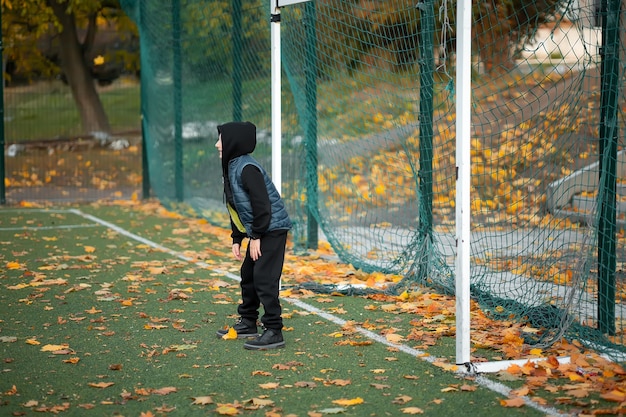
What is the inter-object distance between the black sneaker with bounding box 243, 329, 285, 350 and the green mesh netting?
5.58ft

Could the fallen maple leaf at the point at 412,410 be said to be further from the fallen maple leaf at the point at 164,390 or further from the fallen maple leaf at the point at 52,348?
Answer: the fallen maple leaf at the point at 52,348

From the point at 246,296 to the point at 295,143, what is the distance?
4.28 metres

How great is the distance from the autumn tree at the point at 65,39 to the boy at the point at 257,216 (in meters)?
14.1

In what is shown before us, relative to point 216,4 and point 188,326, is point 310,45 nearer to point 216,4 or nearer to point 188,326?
point 216,4

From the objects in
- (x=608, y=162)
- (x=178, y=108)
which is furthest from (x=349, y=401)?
(x=178, y=108)

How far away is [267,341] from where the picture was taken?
19.1ft

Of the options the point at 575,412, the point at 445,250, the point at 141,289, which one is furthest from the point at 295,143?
the point at 575,412

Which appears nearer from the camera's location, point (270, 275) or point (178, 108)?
point (270, 275)

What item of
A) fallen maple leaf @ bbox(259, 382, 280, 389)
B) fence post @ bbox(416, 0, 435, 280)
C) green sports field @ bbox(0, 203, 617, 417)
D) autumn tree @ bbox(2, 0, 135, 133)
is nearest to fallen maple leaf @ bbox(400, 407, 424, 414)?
green sports field @ bbox(0, 203, 617, 417)

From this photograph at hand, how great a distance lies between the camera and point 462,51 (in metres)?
5.10

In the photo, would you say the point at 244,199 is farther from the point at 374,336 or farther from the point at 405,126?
the point at 405,126

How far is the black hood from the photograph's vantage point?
5.80 m

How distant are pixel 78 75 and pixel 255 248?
1711 centimetres

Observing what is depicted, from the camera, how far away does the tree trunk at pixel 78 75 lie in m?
19.7
